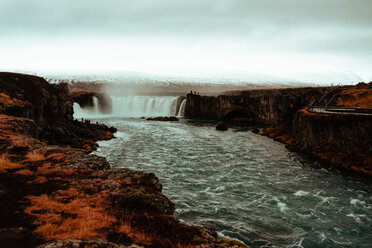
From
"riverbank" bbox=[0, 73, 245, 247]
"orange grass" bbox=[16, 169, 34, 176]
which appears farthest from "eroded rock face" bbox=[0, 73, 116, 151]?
"orange grass" bbox=[16, 169, 34, 176]

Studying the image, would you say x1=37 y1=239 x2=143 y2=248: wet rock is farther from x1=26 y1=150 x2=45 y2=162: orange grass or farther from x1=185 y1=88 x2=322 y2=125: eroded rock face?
x1=185 y1=88 x2=322 y2=125: eroded rock face

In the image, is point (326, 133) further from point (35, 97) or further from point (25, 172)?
point (35, 97)

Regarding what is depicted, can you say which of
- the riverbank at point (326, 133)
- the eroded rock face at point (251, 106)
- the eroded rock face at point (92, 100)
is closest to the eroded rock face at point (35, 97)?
the riverbank at point (326, 133)

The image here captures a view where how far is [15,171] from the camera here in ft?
53.0

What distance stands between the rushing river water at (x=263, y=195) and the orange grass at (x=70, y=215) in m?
7.78

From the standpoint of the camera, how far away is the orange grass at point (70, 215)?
9.53 meters

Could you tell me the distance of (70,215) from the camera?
1116cm

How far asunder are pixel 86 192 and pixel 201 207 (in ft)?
31.8

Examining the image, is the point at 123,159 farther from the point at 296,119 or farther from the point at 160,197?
the point at 296,119

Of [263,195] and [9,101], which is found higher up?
[9,101]

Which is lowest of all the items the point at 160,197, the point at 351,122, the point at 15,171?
the point at 160,197

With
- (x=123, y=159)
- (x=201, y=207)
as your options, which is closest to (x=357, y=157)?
(x=201, y=207)

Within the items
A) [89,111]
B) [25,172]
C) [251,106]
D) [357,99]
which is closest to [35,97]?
[25,172]

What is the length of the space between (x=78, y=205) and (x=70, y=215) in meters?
1.18
